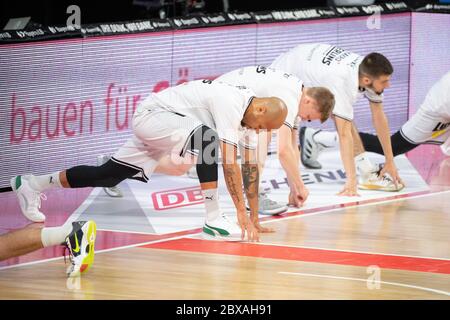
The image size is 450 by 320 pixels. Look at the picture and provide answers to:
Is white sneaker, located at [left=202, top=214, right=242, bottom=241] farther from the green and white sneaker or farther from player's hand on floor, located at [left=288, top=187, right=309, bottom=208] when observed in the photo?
the green and white sneaker

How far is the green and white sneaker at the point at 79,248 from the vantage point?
708cm

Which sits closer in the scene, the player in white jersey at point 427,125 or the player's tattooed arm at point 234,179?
the player's tattooed arm at point 234,179

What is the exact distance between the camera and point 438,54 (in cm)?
1366

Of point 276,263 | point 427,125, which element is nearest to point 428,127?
point 427,125

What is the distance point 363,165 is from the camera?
1113 centimetres

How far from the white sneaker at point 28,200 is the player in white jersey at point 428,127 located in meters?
3.88

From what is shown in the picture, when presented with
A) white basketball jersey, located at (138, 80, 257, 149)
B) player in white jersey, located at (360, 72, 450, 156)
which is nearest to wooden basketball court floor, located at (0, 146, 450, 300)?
white basketball jersey, located at (138, 80, 257, 149)

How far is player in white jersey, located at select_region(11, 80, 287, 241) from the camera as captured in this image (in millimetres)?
8102

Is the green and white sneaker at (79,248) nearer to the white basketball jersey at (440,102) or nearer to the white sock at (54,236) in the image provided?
the white sock at (54,236)

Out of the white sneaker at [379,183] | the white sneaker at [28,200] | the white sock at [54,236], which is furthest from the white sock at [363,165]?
the white sock at [54,236]
